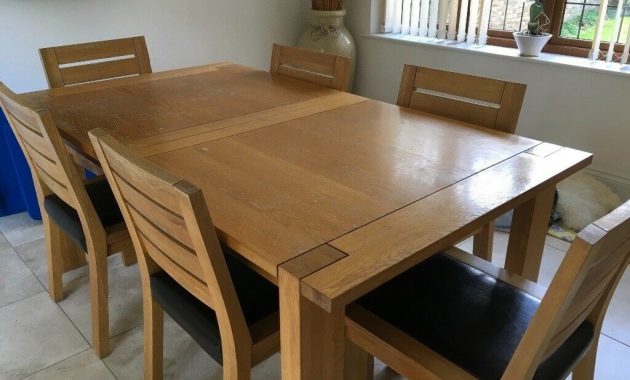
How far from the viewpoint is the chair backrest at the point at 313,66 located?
2.08 meters

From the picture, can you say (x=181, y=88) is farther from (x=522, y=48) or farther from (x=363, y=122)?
(x=522, y=48)

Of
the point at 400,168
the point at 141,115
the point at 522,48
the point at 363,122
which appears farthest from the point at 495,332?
the point at 522,48

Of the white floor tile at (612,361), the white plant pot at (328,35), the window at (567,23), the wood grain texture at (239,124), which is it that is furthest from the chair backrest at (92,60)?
the white floor tile at (612,361)

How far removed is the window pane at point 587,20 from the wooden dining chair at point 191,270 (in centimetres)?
230

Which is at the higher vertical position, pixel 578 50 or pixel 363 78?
pixel 578 50

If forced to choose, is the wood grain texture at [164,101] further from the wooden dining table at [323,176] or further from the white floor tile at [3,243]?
the white floor tile at [3,243]

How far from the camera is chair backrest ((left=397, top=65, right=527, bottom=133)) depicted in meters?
1.65

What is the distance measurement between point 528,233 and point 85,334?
1.48 meters

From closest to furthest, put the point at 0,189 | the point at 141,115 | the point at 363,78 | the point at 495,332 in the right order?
the point at 495,332 < the point at 141,115 < the point at 0,189 < the point at 363,78

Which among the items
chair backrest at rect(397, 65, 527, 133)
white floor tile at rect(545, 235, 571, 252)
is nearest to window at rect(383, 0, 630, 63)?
white floor tile at rect(545, 235, 571, 252)

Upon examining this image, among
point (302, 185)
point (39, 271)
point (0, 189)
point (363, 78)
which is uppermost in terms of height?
point (302, 185)

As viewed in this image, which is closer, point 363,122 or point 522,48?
point 363,122

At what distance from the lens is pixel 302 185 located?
1.27m

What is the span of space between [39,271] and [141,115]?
36.1 inches
